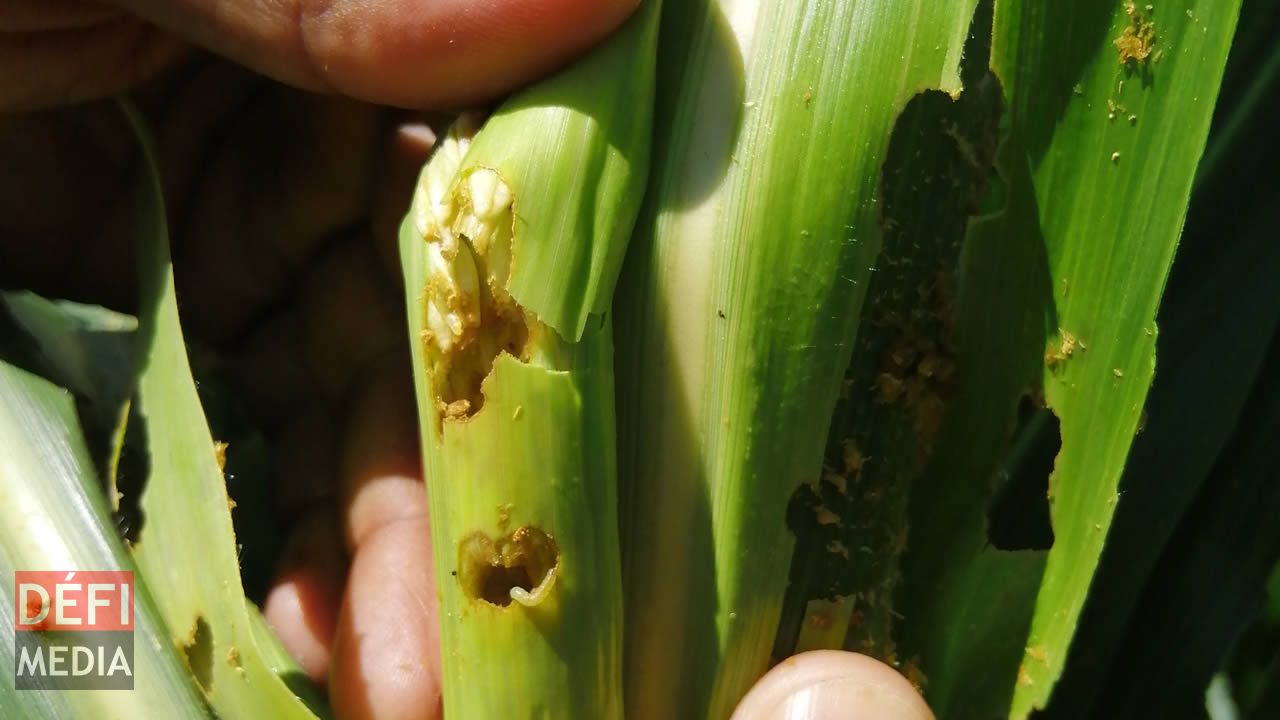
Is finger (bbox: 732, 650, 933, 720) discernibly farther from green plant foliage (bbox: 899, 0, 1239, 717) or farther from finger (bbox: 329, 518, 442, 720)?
finger (bbox: 329, 518, 442, 720)

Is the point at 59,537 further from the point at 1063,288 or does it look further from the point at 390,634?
the point at 1063,288

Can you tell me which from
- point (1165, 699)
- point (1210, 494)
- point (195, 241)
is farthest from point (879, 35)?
point (195, 241)

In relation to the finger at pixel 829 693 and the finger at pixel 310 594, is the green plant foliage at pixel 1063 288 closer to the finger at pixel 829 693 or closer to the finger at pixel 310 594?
the finger at pixel 829 693

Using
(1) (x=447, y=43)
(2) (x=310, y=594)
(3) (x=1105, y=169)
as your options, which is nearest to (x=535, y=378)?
(1) (x=447, y=43)

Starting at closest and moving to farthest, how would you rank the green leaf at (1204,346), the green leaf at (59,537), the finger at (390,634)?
the green leaf at (59,537) → the finger at (390,634) → the green leaf at (1204,346)

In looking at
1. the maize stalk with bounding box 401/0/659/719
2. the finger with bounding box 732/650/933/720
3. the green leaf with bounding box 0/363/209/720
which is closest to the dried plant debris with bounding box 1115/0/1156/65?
the maize stalk with bounding box 401/0/659/719

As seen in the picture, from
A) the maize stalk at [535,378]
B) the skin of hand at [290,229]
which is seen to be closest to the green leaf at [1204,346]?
the maize stalk at [535,378]

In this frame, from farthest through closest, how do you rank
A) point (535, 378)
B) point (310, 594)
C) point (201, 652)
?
point (310, 594)
point (201, 652)
point (535, 378)
